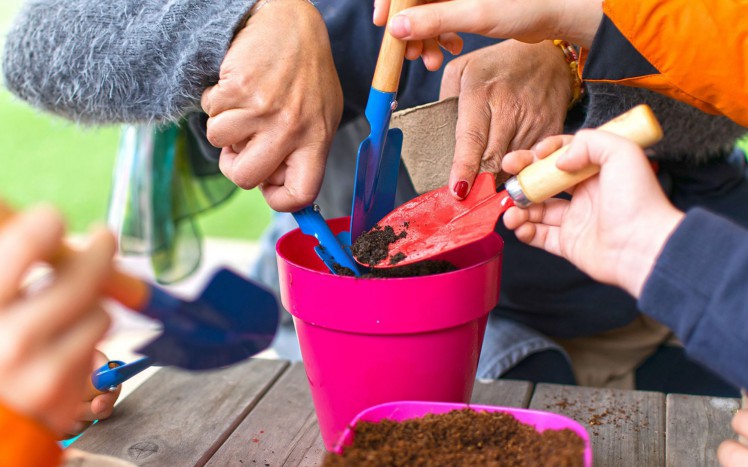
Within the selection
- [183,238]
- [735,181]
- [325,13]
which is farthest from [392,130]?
[183,238]

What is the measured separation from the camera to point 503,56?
3.61ft

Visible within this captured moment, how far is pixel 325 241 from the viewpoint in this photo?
96 cm

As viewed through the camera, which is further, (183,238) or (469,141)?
(183,238)

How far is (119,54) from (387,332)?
63cm

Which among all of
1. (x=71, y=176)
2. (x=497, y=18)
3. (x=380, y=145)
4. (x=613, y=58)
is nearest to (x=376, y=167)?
(x=380, y=145)

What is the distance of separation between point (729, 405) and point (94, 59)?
1.04 metres

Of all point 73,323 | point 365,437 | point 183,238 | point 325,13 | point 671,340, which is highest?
point 73,323

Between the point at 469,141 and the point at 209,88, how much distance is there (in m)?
0.39

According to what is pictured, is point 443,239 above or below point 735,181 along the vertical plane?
above

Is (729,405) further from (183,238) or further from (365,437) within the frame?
(183,238)

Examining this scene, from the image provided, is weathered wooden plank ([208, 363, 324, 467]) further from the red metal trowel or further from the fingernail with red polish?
the fingernail with red polish

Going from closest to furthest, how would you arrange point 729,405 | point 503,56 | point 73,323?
point 73,323 < point 729,405 < point 503,56

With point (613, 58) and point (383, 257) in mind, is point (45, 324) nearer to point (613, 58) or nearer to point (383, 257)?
point (383, 257)

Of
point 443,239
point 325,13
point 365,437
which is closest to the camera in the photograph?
point 365,437
